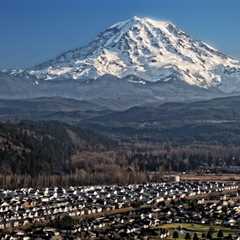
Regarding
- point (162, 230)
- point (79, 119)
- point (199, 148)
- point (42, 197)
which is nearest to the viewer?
point (162, 230)

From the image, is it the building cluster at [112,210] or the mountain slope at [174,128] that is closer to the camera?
the building cluster at [112,210]

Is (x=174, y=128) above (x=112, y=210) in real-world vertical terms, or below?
above

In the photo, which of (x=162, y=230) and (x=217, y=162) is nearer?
(x=162, y=230)

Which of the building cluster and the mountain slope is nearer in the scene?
the building cluster

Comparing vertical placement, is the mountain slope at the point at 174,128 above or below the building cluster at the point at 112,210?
above

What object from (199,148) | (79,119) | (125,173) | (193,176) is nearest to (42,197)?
(125,173)

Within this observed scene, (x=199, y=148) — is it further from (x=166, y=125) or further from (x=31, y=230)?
(x=31, y=230)

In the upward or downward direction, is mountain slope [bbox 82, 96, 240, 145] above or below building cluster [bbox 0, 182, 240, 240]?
above

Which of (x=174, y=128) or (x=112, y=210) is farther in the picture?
(x=174, y=128)
